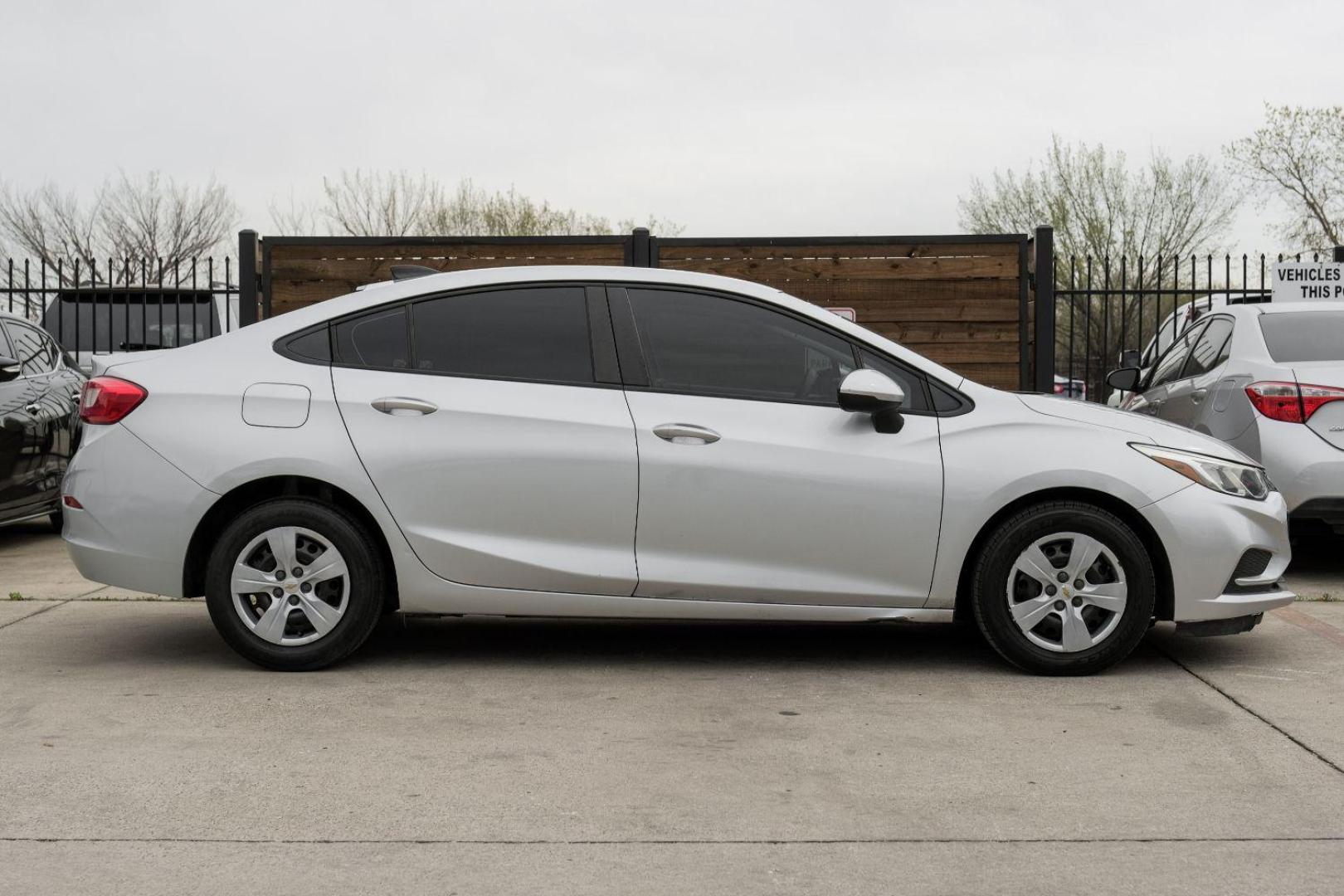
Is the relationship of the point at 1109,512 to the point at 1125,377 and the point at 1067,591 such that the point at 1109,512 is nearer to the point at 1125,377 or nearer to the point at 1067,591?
the point at 1067,591

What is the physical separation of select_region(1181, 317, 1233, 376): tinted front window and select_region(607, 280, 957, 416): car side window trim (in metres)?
3.78

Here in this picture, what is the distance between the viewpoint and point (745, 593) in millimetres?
5617

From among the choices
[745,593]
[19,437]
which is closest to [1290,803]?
[745,593]

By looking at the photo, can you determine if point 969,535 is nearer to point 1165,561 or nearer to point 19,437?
point 1165,561

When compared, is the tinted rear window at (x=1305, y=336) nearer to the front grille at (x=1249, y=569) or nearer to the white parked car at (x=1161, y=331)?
the white parked car at (x=1161, y=331)

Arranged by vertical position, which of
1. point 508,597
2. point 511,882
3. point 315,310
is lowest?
point 511,882

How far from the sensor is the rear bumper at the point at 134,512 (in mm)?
5609

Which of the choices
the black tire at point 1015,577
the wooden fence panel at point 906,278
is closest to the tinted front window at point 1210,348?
the wooden fence panel at point 906,278

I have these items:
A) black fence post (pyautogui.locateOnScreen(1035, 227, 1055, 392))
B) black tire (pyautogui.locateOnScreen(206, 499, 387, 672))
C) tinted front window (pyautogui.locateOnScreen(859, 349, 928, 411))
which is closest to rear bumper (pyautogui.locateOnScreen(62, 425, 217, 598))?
black tire (pyautogui.locateOnScreen(206, 499, 387, 672))

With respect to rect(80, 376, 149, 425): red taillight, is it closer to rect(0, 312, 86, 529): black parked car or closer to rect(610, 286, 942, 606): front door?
rect(610, 286, 942, 606): front door

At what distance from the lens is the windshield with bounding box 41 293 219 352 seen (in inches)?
532

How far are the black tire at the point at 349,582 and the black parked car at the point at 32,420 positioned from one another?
3900mm

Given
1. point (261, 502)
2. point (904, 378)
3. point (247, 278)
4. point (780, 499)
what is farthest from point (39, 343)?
point (904, 378)

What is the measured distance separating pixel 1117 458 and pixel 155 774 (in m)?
3.68
